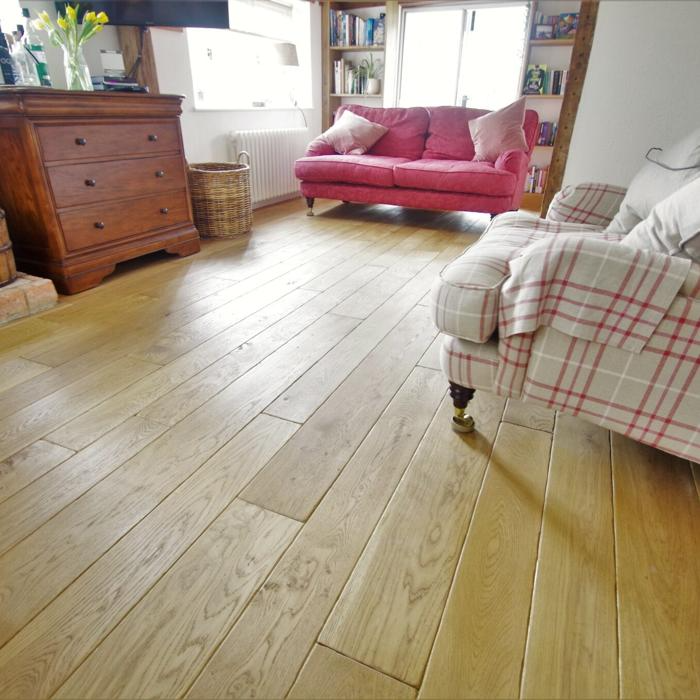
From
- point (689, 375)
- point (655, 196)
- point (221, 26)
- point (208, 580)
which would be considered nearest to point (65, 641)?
point (208, 580)

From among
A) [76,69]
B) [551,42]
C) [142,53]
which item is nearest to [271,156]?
[142,53]

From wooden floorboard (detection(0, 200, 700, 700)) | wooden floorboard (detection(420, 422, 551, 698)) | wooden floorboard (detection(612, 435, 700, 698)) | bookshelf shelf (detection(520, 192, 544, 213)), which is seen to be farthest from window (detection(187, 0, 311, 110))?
wooden floorboard (detection(612, 435, 700, 698))

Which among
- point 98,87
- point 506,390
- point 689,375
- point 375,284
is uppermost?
point 98,87

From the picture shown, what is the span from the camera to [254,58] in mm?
4148

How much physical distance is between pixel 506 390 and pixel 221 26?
2.71 meters

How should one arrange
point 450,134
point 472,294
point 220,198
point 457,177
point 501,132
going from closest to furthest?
point 472,294 < point 220,198 < point 457,177 < point 501,132 < point 450,134

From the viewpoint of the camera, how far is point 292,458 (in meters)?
1.26

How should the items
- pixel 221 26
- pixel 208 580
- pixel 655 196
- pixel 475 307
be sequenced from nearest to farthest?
pixel 208 580 < pixel 475 307 < pixel 655 196 < pixel 221 26

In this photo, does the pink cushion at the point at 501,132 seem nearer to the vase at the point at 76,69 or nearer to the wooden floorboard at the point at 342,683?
the vase at the point at 76,69

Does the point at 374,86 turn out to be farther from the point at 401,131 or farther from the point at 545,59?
the point at 545,59

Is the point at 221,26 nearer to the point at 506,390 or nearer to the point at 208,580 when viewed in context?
the point at 506,390

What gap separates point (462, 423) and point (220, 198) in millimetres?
2429

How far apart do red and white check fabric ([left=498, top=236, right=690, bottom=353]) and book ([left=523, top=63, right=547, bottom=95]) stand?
4.08 meters

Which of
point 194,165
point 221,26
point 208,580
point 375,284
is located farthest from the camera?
point 194,165
